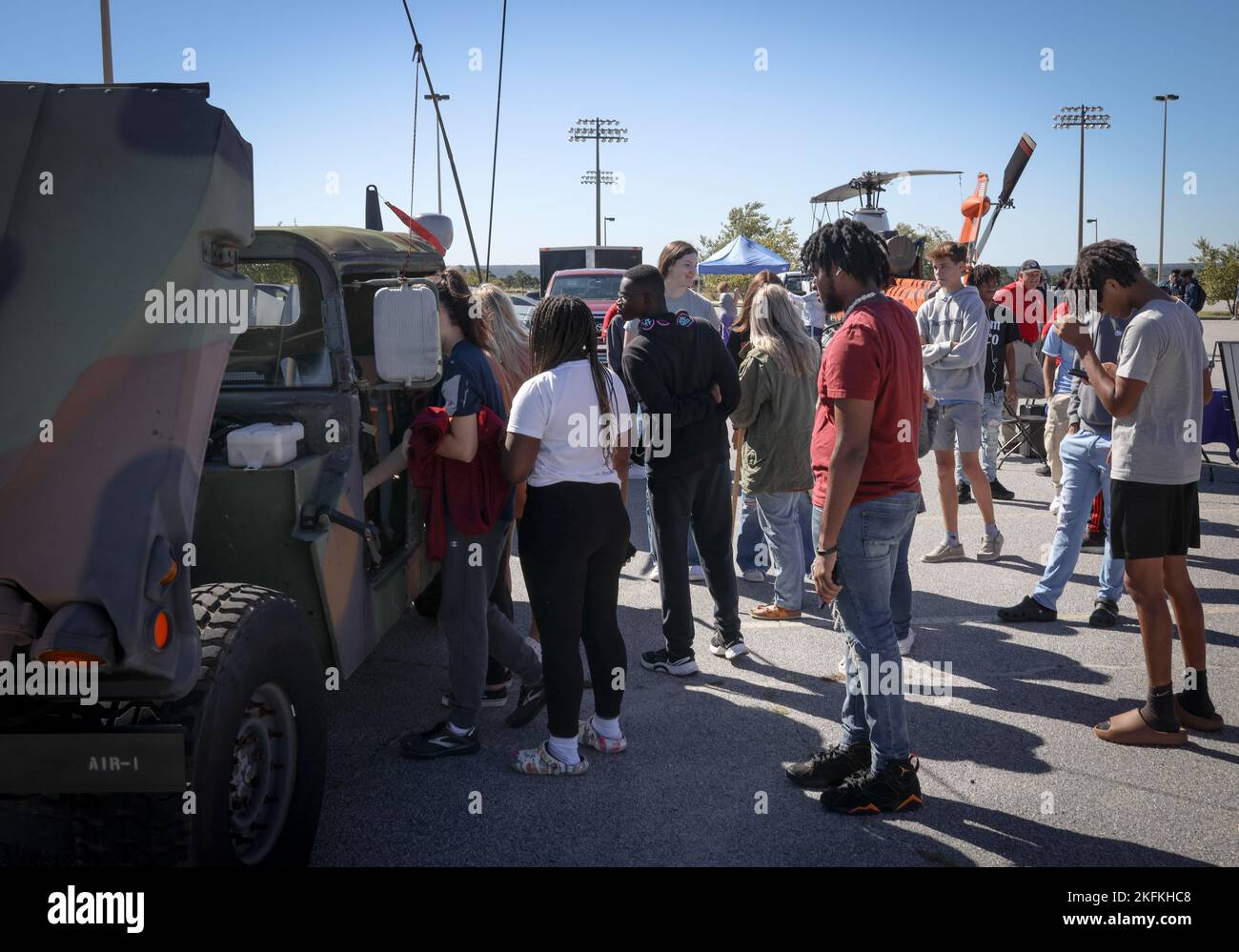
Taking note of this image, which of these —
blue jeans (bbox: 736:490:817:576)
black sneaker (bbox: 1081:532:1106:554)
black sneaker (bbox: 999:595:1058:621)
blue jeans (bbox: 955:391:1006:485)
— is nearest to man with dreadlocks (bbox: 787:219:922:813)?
black sneaker (bbox: 999:595:1058:621)

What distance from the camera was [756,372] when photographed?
5.78m

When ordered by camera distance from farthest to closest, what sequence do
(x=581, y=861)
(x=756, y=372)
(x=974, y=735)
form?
1. (x=756, y=372)
2. (x=974, y=735)
3. (x=581, y=861)

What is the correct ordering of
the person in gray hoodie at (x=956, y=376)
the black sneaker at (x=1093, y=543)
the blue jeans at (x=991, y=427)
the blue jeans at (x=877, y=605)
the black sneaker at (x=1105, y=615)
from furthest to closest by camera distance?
the blue jeans at (x=991, y=427)
the black sneaker at (x=1093, y=543)
the person in gray hoodie at (x=956, y=376)
the black sneaker at (x=1105, y=615)
the blue jeans at (x=877, y=605)

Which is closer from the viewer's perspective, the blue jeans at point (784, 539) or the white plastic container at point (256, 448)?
the white plastic container at point (256, 448)

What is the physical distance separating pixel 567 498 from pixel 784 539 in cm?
243

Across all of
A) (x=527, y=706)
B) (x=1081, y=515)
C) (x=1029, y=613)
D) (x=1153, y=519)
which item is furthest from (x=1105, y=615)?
(x=527, y=706)

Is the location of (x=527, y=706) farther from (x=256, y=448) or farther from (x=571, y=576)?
(x=256, y=448)

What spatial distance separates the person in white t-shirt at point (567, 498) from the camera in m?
3.79

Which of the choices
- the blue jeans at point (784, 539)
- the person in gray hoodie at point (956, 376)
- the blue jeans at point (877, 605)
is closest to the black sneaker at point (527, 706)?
the blue jeans at point (877, 605)

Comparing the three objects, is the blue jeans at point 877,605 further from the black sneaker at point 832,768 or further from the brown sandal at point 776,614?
the brown sandal at point 776,614

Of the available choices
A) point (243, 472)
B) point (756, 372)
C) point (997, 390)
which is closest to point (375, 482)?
point (243, 472)

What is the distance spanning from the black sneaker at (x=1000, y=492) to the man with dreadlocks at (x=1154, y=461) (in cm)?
505

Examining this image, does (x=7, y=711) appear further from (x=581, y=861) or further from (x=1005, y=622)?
(x=1005, y=622)
